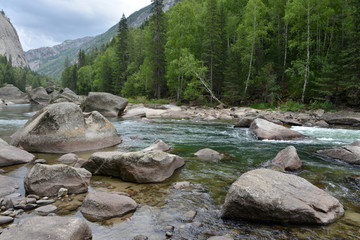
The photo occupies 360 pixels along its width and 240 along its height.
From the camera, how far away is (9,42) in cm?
18175

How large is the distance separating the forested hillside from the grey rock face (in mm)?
24166

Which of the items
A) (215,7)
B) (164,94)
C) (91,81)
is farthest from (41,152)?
(91,81)

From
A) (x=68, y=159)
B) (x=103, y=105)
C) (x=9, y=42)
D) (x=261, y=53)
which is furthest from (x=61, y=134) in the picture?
(x=9, y=42)

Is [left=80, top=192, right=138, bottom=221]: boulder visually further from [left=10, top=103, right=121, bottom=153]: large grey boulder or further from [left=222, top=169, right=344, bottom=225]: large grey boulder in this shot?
[left=10, top=103, right=121, bottom=153]: large grey boulder

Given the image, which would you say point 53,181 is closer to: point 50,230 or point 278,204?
point 50,230

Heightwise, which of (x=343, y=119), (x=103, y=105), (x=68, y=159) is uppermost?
(x=103, y=105)

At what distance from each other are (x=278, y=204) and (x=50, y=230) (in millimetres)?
3465

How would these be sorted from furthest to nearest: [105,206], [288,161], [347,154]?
[347,154] → [288,161] → [105,206]

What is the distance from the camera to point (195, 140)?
470 inches

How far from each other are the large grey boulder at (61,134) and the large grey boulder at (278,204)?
6689mm

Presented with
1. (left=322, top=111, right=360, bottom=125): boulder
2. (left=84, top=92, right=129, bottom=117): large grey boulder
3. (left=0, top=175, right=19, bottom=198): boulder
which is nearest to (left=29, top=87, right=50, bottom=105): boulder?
(left=84, top=92, right=129, bottom=117): large grey boulder

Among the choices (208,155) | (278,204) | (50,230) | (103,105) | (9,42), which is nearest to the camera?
(50,230)

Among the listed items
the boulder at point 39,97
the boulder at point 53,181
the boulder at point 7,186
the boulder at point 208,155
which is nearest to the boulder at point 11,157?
the boulder at point 7,186

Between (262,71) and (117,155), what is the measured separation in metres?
27.0
